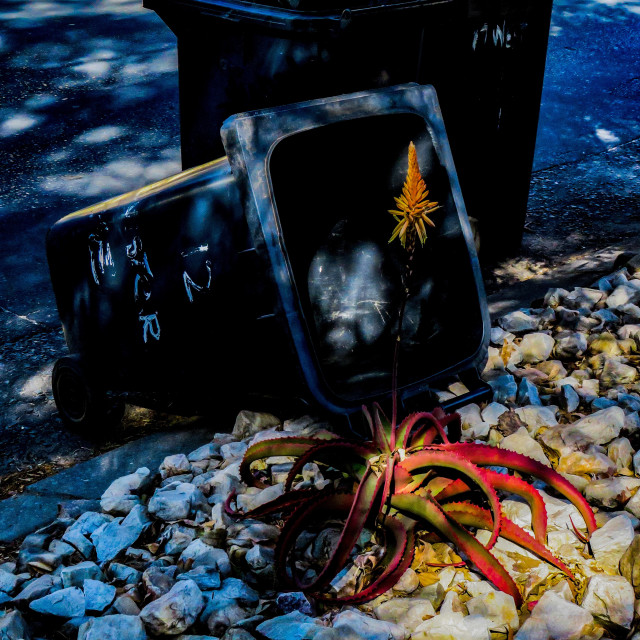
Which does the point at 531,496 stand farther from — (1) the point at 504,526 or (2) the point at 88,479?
(2) the point at 88,479

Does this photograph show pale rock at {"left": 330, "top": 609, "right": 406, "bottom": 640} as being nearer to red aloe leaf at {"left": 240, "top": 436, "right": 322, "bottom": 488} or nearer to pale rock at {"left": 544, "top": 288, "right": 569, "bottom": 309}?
red aloe leaf at {"left": 240, "top": 436, "right": 322, "bottom": 488}

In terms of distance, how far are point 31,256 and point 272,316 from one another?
2.37 meters

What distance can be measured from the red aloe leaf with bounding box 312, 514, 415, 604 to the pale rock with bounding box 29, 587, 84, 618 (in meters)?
0.50

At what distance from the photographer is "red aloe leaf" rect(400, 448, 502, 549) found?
1683 millimetres

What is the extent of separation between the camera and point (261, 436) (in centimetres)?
232

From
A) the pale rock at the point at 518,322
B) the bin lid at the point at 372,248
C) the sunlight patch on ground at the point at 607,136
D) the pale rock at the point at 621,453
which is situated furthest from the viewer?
the sunlight patch on ground at the point at 607,136

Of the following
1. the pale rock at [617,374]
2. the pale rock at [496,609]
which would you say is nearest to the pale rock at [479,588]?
the pale rock at [496,609]

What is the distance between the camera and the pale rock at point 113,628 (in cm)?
158

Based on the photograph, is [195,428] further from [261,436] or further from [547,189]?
[547,189]

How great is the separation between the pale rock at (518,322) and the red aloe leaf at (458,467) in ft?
3.50

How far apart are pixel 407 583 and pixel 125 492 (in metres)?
0.87

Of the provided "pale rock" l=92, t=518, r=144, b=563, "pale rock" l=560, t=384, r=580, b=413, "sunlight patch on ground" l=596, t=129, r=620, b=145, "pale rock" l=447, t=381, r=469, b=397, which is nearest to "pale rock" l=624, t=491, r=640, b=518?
"pale rock" l=560, t=384, r=580, b=413

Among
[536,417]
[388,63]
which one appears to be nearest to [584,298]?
[536,417]

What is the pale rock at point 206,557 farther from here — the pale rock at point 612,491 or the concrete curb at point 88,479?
the pale rock at point 612,491
